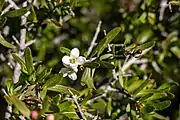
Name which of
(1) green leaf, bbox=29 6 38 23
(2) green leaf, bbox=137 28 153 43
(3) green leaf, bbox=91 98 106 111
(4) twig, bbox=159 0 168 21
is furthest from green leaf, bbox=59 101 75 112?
(2) green leaf, bbox=137 28 153 43

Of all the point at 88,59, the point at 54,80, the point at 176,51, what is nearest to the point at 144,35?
the point at 176,51

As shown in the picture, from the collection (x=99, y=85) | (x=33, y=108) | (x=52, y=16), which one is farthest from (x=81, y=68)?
(x=99, y=85)

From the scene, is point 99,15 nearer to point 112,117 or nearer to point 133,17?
point 133,17

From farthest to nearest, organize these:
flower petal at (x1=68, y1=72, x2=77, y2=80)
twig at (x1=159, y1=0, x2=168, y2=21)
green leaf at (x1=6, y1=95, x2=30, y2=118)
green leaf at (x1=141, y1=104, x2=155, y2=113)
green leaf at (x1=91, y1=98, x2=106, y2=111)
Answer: twig at (x1=159, y1=0, x2=168, y2=21) < green leaf at (x1=91, y1=98, x2=106, y2=111) < green leaf at (x1=141, y1=104, x2=155, y2=113) < flower petal at (x1=68, y1=72, x2=77, y2=80) < green leaf at (x1=6, y1=95, x2=30, y2=118)

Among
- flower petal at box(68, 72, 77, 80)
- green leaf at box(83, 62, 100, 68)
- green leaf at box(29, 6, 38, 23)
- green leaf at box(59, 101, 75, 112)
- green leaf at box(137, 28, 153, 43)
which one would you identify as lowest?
green leaf at box(59, 101, 75, 112)

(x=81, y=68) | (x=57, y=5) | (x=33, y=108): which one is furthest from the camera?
(x=57, y=5)

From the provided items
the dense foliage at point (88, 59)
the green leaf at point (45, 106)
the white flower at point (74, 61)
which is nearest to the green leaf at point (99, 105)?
the dense foliage at point (88, 59)

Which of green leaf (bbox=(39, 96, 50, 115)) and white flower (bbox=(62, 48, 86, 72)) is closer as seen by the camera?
green leaf (bbox=(39, 96, 50, 115))

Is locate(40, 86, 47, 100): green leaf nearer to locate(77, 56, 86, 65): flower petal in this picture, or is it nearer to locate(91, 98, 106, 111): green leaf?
locate(77, 56, 86, 65): flower petal

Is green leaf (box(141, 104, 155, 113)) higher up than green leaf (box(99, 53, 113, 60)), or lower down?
lower down

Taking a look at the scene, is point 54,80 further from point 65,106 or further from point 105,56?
point 105,56
